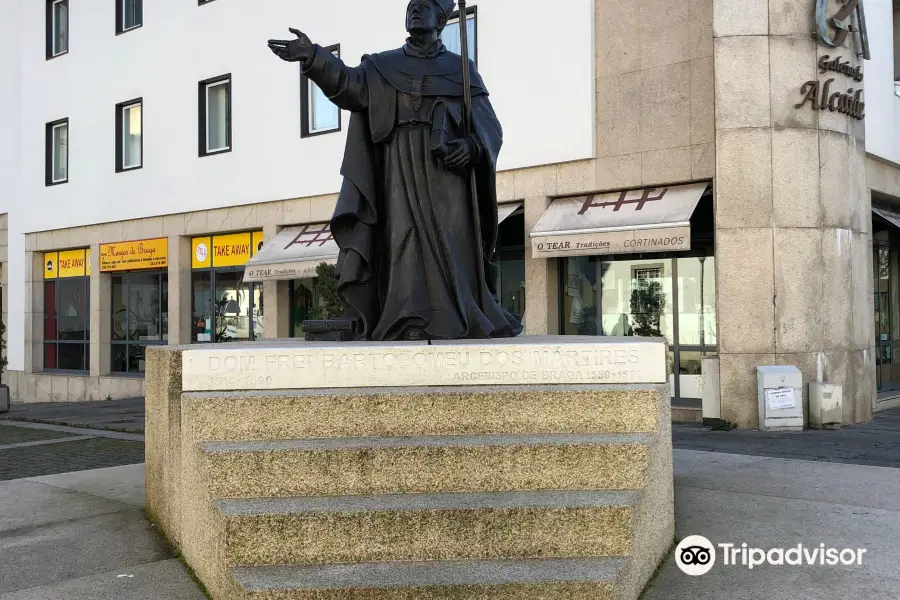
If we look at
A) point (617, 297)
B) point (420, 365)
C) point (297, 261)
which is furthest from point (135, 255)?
point (420, 365)

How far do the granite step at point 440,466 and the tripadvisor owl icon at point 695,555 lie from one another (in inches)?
24.3

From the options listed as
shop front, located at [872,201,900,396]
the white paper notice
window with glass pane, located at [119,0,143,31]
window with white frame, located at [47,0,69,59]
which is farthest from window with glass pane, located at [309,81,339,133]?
shop front, located at [872,201,900,396]

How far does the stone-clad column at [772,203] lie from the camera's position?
12914mm

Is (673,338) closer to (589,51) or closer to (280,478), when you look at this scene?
(589,51)

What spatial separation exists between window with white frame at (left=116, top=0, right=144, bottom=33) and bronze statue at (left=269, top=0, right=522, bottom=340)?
60.9 ft

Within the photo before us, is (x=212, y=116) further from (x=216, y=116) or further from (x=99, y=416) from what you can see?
(x=99, y=416)

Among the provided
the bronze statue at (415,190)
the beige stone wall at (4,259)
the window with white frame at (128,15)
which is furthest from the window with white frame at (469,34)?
the beige stone wall at (4,259)

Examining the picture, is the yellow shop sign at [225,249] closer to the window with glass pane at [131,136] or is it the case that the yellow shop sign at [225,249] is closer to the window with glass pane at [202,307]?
the window with glass pane at [202,307]

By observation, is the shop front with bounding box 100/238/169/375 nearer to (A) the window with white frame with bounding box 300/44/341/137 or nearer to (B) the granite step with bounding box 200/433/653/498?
(A) the window with white frame with bounding box 300/44/341/137

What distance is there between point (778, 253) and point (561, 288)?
410cm

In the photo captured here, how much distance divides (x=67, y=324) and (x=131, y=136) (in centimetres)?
583

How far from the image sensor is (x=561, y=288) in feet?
52.4

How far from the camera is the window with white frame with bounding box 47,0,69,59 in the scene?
25250 mm

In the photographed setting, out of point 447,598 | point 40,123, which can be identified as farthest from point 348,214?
point 40,123
